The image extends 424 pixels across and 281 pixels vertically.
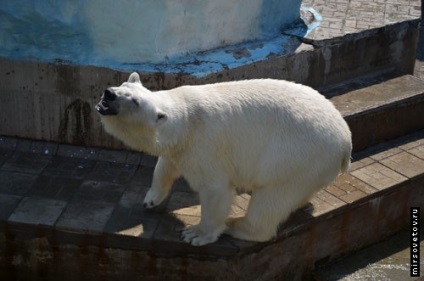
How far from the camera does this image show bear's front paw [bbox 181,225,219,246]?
5211 mm

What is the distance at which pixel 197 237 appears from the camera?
205 inches

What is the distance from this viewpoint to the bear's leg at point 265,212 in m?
5.16

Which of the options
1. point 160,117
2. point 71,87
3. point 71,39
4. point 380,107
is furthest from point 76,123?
point 380,107

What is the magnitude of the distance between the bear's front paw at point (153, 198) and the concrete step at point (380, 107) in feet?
6.61

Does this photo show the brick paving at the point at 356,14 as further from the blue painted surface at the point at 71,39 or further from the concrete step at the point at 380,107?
the blue painted surface at the point at 71,39

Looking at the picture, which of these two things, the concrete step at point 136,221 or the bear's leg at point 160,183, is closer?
the concrete step at point 136,221

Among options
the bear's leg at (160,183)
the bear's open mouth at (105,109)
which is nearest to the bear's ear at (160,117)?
the bear's open mouth at (105,109)

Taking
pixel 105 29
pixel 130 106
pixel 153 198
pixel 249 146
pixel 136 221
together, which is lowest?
pixel 136 221

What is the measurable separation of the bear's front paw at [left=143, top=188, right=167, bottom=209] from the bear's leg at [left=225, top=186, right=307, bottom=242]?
0.60 meters

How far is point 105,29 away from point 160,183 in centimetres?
151

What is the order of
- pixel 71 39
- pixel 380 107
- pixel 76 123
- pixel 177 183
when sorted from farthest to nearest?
pixel 380 107 → pixel 76 123 → pixel 71 39 → pixel 177 183

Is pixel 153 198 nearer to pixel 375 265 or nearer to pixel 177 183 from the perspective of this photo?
pixel 177 183

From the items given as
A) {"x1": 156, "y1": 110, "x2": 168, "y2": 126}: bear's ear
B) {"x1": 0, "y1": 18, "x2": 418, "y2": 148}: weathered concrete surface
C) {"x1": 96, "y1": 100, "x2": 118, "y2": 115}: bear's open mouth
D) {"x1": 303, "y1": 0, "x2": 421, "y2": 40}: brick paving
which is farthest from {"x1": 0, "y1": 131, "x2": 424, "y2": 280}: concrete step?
{"x1": 303, "y1": 0, "x2": 421, "y2": 40}: brick paving

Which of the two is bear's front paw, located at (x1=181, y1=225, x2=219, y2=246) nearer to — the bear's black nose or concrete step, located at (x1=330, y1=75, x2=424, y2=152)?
the bear's black nose
